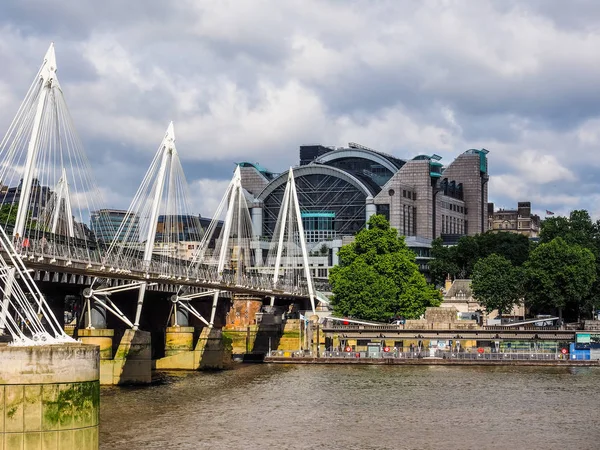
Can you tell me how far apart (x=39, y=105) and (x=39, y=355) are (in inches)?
1094

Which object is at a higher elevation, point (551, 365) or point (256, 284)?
point (256, 284)

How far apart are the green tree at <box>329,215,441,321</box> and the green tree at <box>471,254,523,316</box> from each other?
7.73 metres

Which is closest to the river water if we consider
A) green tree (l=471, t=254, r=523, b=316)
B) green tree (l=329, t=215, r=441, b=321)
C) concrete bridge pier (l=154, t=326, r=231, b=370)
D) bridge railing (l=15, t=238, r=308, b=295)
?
concrete bridge pier (l=154, t=326, r=231, b=370)

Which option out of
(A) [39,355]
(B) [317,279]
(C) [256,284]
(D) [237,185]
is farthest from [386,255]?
(A) [39,355]

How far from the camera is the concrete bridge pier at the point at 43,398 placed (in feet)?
119

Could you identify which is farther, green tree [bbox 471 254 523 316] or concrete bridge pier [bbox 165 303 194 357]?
green tree [bbox 471 254 523 316]

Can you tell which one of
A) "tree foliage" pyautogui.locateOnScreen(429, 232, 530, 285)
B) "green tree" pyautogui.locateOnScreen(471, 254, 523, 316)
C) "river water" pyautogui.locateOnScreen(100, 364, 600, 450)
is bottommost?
"river water" pyautogui.locateOnScreen(100, 364, 600, 450)

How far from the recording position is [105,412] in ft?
198

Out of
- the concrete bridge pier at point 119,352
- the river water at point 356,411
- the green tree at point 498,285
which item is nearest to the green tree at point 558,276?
the green tree at point 498,285

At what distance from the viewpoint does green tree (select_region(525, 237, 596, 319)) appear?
425 ft

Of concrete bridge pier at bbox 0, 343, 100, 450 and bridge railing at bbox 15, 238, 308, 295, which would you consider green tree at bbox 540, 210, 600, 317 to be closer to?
bridge railing at bbox 15, 238, 308, 295

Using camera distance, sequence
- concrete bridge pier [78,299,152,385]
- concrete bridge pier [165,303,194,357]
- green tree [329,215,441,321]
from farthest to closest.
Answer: green tree [329,215,441,321]
concrete bridge pier [165,303,194,357]
concrete bridge pier [78,299,152,385]

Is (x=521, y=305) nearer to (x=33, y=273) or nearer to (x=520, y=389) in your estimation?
(x=520, y=389)

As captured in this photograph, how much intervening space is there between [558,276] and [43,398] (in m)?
101
